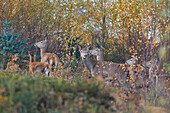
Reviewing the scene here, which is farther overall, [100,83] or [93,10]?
[93,10]

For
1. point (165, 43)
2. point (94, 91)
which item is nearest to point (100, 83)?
point (94, 91)

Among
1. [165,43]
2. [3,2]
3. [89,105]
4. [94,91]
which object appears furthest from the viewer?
[3,2]

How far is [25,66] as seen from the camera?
11.0 meters

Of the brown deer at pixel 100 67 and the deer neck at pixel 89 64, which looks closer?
the brown deer at pixel 100 67

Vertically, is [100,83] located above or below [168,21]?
below

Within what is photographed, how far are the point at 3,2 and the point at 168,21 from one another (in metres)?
10.1

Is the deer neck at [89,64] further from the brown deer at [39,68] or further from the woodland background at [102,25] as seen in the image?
the brown deer at [39,68]

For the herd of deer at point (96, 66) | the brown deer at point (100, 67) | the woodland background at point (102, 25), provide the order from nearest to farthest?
the woodland background at point (102, 25), the herd of deer at point (96, 66), the brown deer at point (100, 67)

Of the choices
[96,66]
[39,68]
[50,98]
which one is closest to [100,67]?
[96,66]

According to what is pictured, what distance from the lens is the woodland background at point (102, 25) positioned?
701 centimetres

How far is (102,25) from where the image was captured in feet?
38.4

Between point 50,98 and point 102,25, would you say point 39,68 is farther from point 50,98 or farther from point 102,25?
point 50,98

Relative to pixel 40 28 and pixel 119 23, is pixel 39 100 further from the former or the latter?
pixel 40 28

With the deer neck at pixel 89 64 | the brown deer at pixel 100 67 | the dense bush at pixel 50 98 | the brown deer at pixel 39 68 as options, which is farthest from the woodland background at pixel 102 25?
the brown deer at pixel 39 68
